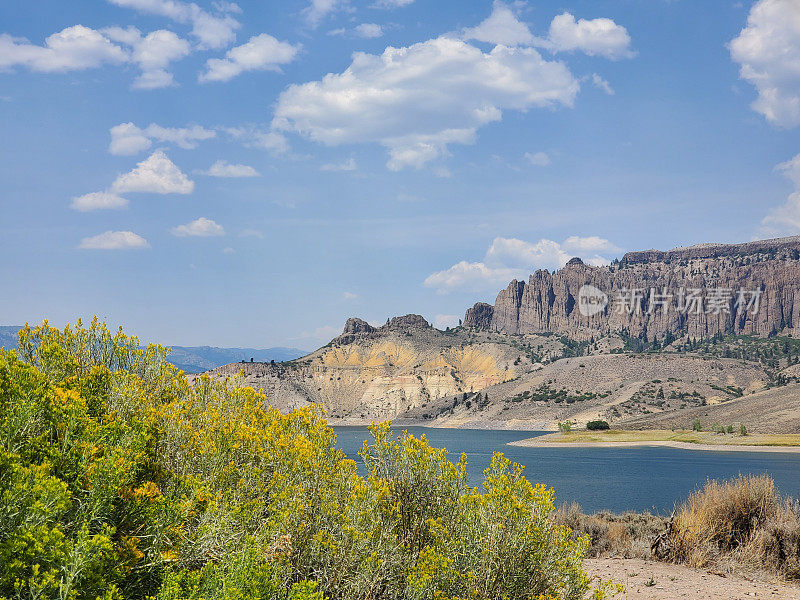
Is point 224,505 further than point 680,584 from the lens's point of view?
No

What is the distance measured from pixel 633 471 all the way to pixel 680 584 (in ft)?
203

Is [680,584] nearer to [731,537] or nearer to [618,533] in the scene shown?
[731,537]

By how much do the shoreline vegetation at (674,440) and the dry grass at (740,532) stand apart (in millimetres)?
84767

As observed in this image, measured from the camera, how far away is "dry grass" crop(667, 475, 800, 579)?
15930mm

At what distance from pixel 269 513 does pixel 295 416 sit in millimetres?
2038

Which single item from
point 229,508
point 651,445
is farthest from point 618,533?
point 651,445

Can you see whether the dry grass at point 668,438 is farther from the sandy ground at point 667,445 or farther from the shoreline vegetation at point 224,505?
the shoreline vegetation at point 224,505

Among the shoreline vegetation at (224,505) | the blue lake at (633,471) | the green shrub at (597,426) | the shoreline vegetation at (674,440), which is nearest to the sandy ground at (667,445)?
the shoreline vegetation at (674,440)

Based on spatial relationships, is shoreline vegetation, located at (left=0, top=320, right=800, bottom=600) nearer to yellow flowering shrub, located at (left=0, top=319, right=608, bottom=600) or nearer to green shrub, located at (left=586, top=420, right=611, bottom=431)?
yellow flowering shrub, located at (left=0, top=319, right=608, bottom=600)

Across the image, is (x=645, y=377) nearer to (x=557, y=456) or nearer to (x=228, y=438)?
(x=557, y=456)

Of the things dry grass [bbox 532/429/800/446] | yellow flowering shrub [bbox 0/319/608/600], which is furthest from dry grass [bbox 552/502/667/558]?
dry grass [bbox 532/429/800/446]

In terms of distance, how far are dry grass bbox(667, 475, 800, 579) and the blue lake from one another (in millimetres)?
17702

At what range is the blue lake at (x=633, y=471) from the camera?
4778cm

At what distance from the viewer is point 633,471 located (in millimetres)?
70438
